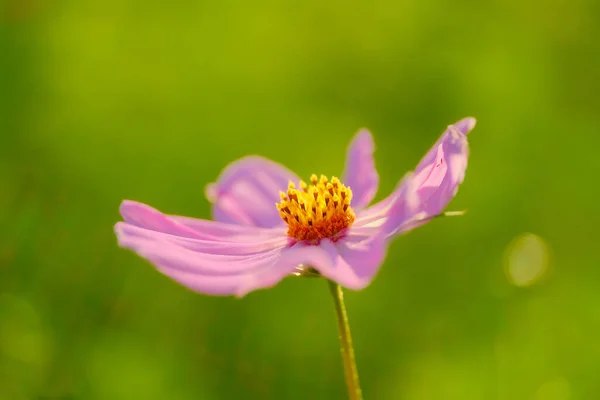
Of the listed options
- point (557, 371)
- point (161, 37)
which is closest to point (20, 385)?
point (557, 371)

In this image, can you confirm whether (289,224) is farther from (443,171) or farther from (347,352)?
(347,352)

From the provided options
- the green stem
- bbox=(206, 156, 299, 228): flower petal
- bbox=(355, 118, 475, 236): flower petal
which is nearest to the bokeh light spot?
bbox=(206, 156, 299, 228): flower petal

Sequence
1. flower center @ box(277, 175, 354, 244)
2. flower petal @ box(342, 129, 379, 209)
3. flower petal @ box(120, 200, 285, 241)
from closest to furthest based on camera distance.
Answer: flower petal @ box(120, 200, 285, 241), flower center @ box(277, 175, 354, 244), flower petal @ box(342, 129, 379, 209)

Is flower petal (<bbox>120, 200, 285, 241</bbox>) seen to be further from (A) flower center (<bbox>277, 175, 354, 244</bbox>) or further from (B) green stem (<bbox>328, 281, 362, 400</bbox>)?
(B) green stem (<bbox>328, 281, 362, 400</bbox>)

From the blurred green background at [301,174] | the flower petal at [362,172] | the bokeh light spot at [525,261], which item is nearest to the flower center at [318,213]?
the flower petal at [362,172]

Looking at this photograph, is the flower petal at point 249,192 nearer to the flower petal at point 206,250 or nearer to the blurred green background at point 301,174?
the flower petal at point 206,250

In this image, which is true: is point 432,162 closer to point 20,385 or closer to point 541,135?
point 20,385

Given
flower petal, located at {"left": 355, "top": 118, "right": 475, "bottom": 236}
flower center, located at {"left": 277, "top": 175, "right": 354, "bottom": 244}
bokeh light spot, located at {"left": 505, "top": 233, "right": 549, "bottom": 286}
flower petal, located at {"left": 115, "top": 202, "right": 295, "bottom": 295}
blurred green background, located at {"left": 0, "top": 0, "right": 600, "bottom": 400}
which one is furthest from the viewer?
bokeh light spot, located at {"left": 505, "top": 233, "right": 549, "bottom": 286}

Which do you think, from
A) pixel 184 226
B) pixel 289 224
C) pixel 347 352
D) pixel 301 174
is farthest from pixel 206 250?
pixel 301 174
